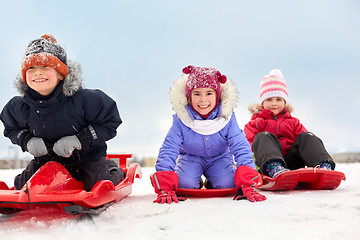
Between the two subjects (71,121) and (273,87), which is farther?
(273,87)

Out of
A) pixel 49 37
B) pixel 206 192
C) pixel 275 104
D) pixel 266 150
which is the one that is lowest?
pixel 206 192

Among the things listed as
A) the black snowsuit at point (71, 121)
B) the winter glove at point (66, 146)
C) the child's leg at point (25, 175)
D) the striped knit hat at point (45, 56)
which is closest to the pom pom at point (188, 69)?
the black snowsuit at point (71, 121)

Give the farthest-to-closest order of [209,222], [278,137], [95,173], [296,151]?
1. [278,137]
2. [296,151]
3. [95,173]
4. [209,222]

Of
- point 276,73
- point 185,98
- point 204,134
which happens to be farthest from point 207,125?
point 276,73

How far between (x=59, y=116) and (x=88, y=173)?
0.40 metres

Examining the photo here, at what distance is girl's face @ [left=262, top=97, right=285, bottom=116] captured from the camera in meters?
3.13

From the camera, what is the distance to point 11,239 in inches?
52.0

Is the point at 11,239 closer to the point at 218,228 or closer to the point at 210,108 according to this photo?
the point at 218,228

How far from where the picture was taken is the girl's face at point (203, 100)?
2.29 metres

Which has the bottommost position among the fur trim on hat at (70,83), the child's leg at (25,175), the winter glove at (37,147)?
the child's leg at (25,175)

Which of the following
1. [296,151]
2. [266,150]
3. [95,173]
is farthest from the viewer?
[296,151]

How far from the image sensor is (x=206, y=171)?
8.32 feet

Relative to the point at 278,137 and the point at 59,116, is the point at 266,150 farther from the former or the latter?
the point at 59,116

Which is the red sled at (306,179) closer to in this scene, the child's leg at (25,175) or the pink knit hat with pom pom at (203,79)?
the pink knit hat with pom pom at (203,79)
